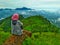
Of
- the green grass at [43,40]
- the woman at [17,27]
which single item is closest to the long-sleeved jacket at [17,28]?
the woman at [17,27]

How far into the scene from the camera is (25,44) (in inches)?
502

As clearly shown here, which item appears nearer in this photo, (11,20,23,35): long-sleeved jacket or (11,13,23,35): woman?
(11,13,23,35): woman

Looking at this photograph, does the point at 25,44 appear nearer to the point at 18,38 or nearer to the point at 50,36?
the point at 18,38

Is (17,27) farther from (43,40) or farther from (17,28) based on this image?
(43,40)

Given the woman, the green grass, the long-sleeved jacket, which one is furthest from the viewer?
the green grass

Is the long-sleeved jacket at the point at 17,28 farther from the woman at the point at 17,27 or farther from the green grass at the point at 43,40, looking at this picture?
the green grass at the point at 43,40

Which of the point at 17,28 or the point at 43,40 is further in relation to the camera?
the point at 43,40

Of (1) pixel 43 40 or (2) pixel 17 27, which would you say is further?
(1) pixel 43 40

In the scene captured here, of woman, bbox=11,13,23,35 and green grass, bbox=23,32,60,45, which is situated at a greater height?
woman, bbox=11,13,23,35

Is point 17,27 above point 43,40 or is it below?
above

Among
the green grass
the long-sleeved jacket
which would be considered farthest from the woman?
the green grass

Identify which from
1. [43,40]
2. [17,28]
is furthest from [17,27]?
[43,40]

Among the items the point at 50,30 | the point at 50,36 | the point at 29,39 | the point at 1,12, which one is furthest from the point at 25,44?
the point at 1,12

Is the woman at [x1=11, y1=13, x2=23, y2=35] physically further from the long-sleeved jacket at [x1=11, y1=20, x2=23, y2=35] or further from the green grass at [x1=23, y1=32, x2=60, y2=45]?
the green grass at [x1=23, y1=32, x2=60, y2=45]
